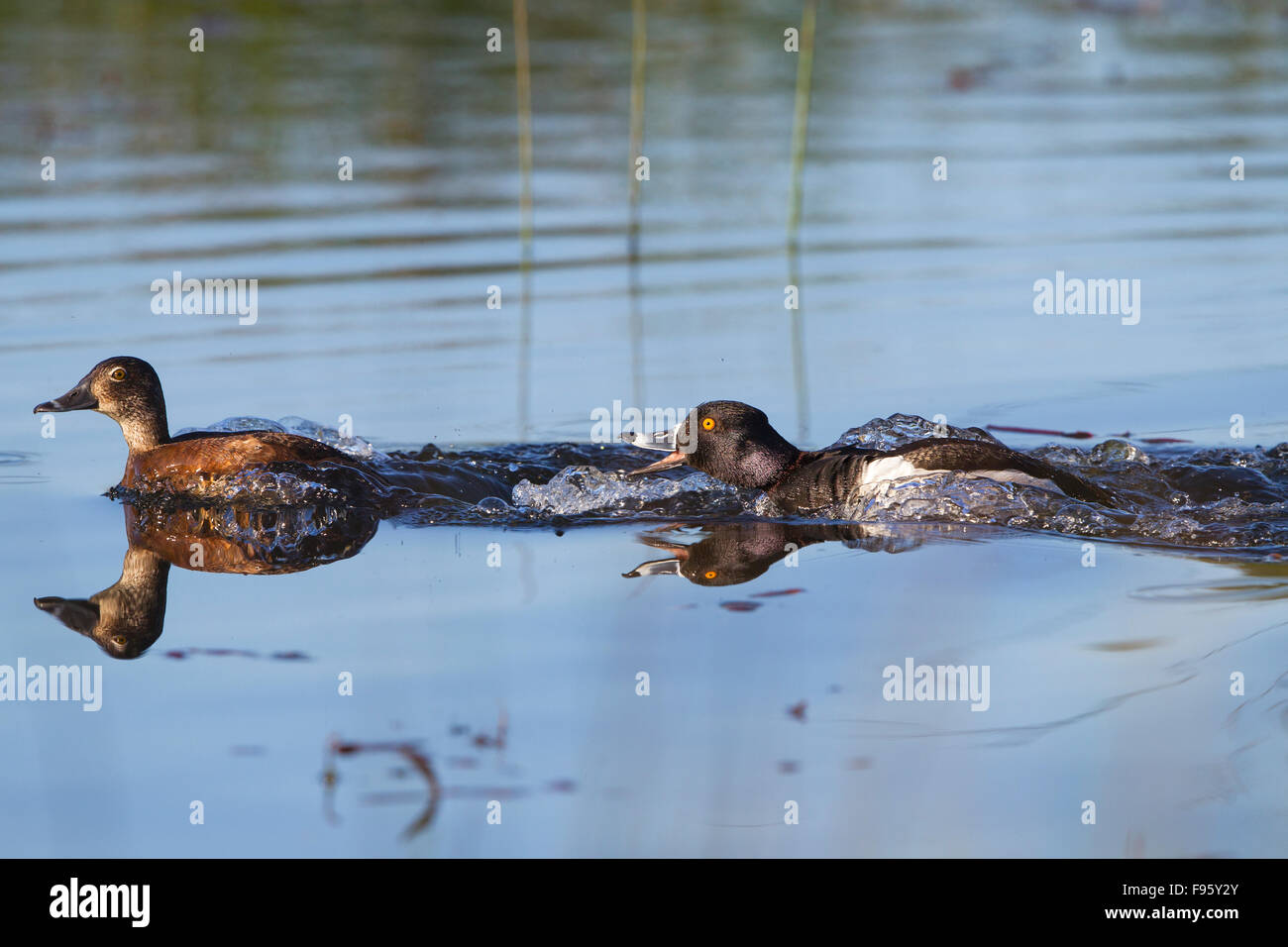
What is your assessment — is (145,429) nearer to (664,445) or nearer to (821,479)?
(664,445)

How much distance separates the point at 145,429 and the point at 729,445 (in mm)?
2892

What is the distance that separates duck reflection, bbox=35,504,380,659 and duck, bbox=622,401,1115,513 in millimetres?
1541

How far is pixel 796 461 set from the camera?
8.15 metres

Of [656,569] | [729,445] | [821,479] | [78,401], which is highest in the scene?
[78,401]

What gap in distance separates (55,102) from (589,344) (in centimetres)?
1144

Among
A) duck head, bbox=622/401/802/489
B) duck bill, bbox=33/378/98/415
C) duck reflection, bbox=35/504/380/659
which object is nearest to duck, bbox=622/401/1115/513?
duck head, bbox=622/401/802/489

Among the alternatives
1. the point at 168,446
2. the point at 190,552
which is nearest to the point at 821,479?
the point at 190,552

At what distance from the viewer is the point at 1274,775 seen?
4.77 metres

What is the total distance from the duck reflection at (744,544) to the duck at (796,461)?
27 cm

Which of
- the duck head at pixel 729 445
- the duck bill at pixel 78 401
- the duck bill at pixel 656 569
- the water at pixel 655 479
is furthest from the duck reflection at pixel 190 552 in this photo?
the duck head at pixel 729 445

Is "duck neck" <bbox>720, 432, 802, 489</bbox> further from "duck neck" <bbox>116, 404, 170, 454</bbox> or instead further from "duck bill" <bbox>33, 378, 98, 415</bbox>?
"duck bill" <bbox>33, 378, 98, 415</bbox>

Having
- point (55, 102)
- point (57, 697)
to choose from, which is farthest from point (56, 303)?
point (55, 102)

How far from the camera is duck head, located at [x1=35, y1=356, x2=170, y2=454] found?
8.12 metres

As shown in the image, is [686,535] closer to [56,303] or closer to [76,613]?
[76,613]
